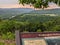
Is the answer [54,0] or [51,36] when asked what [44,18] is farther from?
[51,36]

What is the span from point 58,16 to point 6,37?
150 cm

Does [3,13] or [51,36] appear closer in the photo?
[51,36]

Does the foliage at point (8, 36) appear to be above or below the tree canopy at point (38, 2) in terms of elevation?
below

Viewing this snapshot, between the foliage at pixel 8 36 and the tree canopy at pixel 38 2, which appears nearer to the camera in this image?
the tree canopy at pixel 38 2

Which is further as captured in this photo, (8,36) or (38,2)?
(8,36)

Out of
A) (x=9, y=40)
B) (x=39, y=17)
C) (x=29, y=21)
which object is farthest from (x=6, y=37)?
(x=39, y=17)

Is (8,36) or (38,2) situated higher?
(38,2)

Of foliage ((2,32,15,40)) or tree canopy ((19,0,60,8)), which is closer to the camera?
tree canopy ((19,0,60,8))

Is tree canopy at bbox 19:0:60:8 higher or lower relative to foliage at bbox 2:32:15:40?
higher

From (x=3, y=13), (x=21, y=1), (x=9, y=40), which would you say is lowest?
(x=9, y=40)

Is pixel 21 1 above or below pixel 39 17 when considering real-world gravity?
above

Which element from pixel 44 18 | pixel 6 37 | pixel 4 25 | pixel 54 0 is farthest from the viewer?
pixel 44 18

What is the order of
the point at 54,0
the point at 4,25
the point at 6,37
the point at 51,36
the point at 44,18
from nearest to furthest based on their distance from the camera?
1. the point at 51,36
2. the point at 54,0
3. the point at 6,37
4. the point at 4,25
5. the point at 44,18

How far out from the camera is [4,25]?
5031 mm
